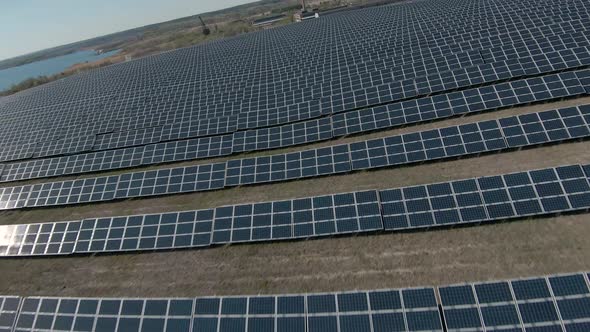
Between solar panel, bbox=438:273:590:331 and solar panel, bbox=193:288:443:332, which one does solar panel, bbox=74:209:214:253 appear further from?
solar panel, bbox=438:273:590:331

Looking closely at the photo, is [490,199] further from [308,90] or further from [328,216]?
[308,90]

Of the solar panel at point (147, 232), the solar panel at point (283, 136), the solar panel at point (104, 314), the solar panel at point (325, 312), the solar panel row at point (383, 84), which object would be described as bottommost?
the solar panel row at point (383, 84)

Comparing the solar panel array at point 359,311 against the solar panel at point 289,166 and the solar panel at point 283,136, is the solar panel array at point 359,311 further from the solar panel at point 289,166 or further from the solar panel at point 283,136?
the solar panel at point 283,136

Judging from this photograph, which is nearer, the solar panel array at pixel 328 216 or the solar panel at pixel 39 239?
the solar panel array at pixel 328 216

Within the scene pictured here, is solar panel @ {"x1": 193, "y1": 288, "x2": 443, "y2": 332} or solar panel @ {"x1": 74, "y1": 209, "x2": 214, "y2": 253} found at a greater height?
solar panel @ {"x1": 193, "y1": 288, "x2": 443, "y2": 332}

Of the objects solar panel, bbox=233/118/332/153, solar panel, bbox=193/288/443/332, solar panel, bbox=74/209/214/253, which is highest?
solar panel, bbox=193/288/443/332

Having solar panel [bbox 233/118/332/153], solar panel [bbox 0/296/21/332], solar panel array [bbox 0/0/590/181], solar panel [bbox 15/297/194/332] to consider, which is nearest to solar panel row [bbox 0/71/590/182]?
solar panel [bbox 233/118/332/153]

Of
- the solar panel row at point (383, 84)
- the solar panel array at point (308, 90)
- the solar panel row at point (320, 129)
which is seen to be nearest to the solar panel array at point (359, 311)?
the solar panel row at point (320, 129)
